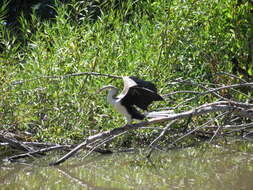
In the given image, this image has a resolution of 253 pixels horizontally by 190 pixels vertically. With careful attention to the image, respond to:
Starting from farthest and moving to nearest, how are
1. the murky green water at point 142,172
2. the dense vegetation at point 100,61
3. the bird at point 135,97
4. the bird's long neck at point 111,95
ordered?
the dense vegetation at point 100,61
the bird's long neck at point 111,95
the murky green water at point 142,172
the bird at point 135,97

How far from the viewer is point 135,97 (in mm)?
4570

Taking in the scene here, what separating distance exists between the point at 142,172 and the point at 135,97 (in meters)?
1.02

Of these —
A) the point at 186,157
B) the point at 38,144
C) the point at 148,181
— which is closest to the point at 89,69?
the point at 38,144

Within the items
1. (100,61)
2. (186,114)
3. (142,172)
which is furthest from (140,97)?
(100,61)

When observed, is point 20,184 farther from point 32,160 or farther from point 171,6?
point 171,6

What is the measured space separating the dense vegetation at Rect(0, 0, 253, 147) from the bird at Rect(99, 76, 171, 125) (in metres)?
1.23

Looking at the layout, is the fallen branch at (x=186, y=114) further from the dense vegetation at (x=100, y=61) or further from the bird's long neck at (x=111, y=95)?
the dense vegetation at (x=100, y=61)

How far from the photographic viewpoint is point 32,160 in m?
6.10

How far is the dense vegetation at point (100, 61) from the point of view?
614 centimetres

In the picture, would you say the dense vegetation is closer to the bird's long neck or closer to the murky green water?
the murky green water

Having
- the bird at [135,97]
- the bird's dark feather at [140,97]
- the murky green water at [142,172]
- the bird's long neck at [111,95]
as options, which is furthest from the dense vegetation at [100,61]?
the bird's dark feather at [140,97]

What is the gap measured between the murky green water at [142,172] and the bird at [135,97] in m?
0.62

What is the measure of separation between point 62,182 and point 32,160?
132 centimetres

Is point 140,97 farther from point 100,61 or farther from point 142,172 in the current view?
point 100,61
